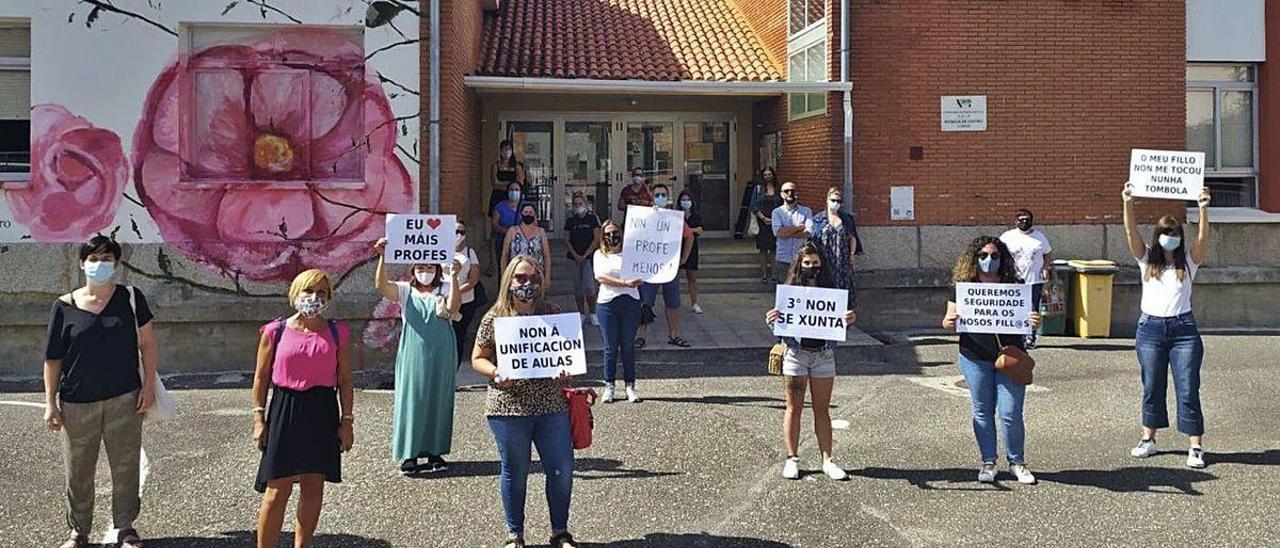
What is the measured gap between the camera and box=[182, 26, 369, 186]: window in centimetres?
1154

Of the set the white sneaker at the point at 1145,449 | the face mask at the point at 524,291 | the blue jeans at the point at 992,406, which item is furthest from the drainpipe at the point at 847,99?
the face mask at the point at 524,291

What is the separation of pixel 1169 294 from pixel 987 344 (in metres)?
1.56

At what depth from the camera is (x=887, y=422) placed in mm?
8547

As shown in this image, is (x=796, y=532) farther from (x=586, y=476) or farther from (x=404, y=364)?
(x=404, y=364)

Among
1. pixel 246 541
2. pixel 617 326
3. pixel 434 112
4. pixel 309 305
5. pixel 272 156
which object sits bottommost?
pixel 246 541

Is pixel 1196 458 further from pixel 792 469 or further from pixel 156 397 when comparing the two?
pixel 156 397

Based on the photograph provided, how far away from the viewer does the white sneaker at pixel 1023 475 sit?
21.8 feet

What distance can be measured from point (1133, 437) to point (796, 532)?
3720 mm

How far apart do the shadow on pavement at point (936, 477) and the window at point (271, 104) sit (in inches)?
281

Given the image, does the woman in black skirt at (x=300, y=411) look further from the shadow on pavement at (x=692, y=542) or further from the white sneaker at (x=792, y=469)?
the white sneaker at (x=792, y=469)

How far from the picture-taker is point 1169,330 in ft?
23.6

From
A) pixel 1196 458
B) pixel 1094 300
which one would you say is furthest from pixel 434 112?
pixel 1094 300

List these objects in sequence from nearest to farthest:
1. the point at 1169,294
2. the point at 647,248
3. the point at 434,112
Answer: the point at 1169,294, the point at 647,248, the point at 434,112

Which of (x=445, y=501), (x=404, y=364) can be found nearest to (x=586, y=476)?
(x=445, y=501)
